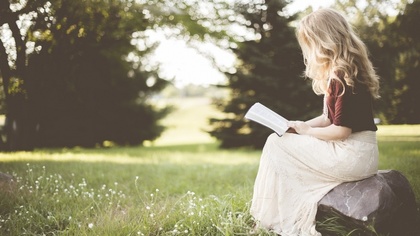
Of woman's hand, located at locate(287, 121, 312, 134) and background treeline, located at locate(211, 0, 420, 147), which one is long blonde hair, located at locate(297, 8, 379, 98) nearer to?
Answer: woman's hand, located at locate(287, 121, 312, 134)

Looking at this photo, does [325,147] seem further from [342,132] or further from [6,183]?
[6,183]

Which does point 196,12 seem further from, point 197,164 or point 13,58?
point 13,58

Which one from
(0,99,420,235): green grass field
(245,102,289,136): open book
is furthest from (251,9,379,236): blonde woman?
(0,99,420,235): green grass field

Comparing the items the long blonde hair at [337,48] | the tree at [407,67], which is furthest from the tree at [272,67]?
the long blonde hair at [337,48]

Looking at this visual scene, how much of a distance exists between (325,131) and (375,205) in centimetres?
68

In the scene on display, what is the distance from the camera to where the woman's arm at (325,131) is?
286cm

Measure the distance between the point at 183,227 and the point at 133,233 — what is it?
432mm

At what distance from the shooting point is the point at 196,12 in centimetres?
851

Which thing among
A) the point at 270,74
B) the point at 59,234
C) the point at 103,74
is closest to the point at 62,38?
the point at 59,234

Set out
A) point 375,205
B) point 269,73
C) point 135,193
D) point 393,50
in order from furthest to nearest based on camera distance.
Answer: point 269,73 < point 393,50 < point 135,193 < point 375,205

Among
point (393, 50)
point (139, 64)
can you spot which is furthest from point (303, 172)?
point (139, 64)

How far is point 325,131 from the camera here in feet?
9.62

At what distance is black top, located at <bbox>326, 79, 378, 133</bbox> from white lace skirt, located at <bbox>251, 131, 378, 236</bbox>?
0.10m

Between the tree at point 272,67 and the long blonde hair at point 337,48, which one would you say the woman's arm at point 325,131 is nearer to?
the long blonde hair at point 337,48
